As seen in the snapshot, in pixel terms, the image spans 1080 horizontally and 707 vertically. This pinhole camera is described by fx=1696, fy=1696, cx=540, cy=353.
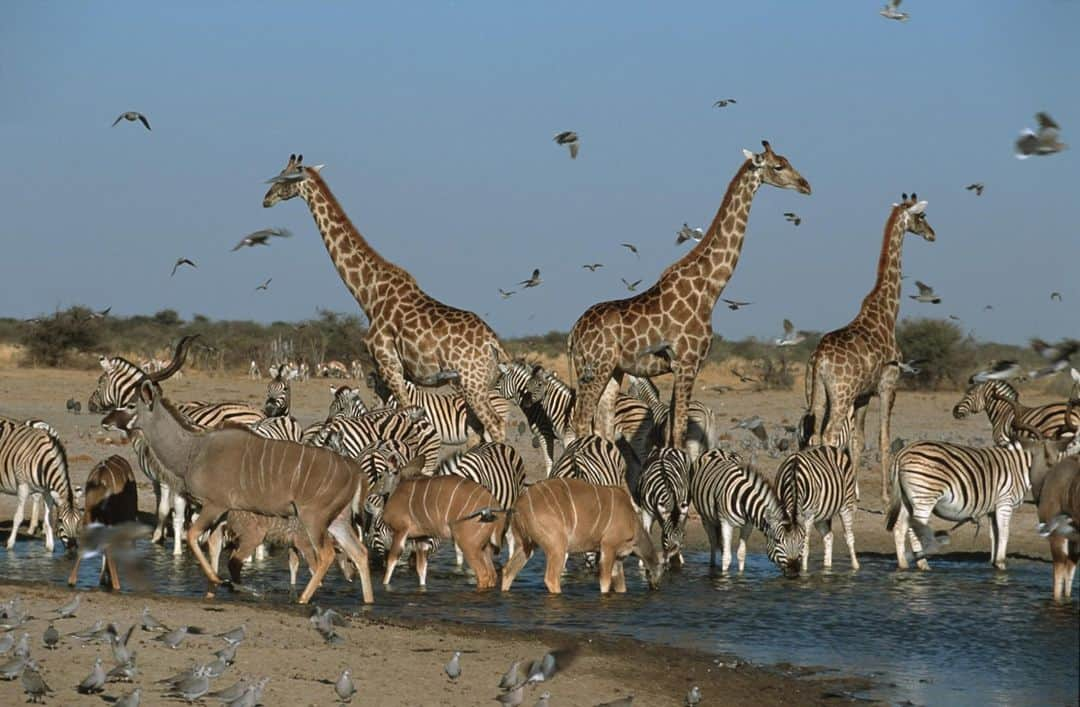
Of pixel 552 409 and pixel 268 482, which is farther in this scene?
pixel 552 409

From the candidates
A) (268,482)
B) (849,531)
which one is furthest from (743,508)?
(268,482)

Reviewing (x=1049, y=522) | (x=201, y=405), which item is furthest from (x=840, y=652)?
Result: (x=201, y=405)

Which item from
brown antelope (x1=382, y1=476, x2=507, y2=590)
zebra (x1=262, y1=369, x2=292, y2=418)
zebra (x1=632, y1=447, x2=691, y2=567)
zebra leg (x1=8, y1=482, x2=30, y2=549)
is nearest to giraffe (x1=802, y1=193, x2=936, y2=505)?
zebra (x1=632, y1=447, x2=691, y2=567)

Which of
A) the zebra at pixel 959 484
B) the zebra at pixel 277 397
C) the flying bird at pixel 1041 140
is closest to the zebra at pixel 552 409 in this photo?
the zebra at pixel 277 397

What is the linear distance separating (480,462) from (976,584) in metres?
4.13

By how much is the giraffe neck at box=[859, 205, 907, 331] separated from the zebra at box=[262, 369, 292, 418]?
6022 mm

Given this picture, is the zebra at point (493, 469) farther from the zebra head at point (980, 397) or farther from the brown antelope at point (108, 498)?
the zebra head at point (980, 397)

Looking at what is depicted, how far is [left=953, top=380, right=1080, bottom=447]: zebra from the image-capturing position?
15.7 metres

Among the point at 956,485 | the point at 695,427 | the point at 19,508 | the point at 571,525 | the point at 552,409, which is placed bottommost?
the point at 19,508

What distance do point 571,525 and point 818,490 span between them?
2.51 metres

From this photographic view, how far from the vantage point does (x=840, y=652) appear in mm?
10594

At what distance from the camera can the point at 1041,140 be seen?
9906 mm

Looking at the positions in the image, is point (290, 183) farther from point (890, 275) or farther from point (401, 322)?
point (890, 275)

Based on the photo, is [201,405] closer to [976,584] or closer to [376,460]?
[376,460]
